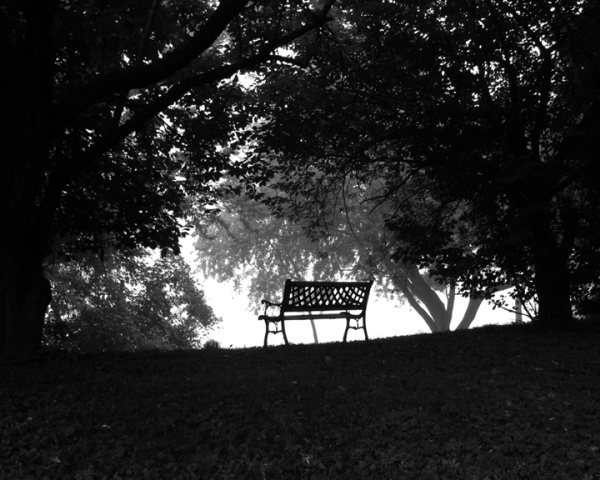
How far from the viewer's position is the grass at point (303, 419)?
443 cm

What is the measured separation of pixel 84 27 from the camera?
8.84m

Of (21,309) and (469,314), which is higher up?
(469,314)

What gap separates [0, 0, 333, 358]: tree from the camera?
7.34 meters

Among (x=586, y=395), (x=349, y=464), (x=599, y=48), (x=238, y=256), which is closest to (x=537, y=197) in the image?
(x=599, y=48)

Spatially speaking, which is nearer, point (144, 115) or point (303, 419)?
point (303, 419)

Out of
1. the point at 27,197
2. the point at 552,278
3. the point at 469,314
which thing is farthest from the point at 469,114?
the point at 469,314

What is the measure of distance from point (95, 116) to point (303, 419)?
6711mm

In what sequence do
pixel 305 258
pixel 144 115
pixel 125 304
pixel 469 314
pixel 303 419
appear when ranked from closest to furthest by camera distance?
pixel 303 419, pixel 144 115, pixel 125 304, pixel 469 314, pixel 305 258

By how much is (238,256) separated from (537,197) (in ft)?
77.1

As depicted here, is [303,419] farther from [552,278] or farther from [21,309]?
[552,278]

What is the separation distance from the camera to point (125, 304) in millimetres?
17469

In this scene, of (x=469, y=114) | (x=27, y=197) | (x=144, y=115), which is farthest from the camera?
(x=469, y=114)

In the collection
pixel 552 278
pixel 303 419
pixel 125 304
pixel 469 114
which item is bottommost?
pixel 303 419

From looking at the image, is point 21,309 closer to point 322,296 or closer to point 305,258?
point 322,296
